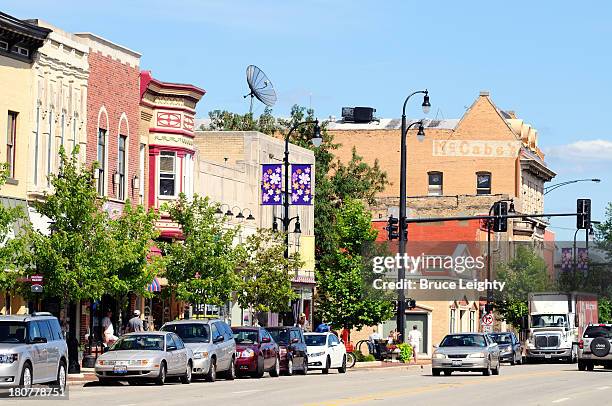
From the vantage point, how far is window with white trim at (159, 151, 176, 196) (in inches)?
2222

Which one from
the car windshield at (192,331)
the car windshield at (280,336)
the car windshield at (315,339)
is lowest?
the car windshield at (315,339)

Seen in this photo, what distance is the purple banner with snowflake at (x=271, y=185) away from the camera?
6475 cm

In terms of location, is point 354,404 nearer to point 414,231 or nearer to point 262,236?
point 262,236

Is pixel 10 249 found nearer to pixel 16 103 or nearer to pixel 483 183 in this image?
pixel 16 103

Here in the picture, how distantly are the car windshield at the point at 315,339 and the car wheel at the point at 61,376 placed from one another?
1864 centimetres

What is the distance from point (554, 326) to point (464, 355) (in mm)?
27682

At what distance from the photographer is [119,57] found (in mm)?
53062

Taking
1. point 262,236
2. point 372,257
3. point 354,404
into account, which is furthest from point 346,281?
point 354,404

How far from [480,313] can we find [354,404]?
7589cm

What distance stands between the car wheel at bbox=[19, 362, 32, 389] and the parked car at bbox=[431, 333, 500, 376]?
775 inches

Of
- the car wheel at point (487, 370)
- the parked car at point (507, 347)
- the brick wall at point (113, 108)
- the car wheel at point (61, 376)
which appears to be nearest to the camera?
the car wheel at point (61, 376)

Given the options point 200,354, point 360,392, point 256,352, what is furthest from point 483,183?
point 360,392

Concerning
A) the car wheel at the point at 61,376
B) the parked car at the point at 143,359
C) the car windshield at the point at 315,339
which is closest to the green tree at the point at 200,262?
the car windshield at the point at 315,339

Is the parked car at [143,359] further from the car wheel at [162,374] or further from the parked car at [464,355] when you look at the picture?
the parked car at [464,355]
